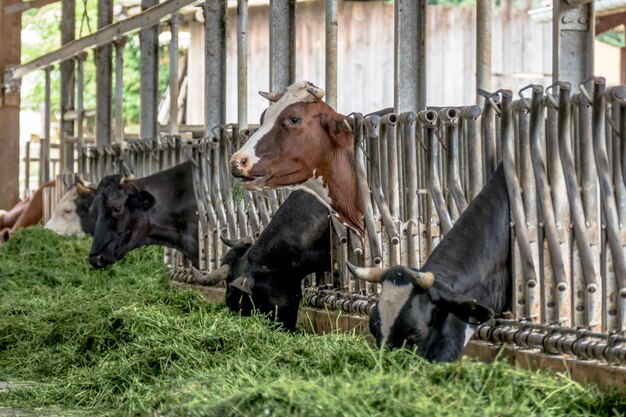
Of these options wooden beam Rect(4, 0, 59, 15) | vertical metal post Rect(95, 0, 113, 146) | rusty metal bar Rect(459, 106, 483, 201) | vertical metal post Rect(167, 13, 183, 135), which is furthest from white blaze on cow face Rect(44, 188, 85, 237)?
rusty metal bar Rect(459, 106, 483, 201)

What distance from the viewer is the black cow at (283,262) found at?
9750 mm

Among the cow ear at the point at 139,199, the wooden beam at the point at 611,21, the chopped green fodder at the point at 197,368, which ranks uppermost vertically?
the wooden beam at the point at 611,21

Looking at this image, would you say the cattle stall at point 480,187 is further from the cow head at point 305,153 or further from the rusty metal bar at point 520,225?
the cow head at point 305,153

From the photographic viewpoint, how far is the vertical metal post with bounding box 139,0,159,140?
53.2 feet

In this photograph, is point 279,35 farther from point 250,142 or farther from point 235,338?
point 235,338

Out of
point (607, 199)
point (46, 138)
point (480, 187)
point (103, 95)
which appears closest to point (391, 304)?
point (607, 199)

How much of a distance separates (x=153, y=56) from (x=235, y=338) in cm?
881

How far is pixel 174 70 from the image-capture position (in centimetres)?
1547

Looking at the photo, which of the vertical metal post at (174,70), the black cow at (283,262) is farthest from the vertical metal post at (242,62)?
the black cow at (283,262)

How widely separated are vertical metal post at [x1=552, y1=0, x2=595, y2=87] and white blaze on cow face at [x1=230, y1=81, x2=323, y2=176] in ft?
7.18

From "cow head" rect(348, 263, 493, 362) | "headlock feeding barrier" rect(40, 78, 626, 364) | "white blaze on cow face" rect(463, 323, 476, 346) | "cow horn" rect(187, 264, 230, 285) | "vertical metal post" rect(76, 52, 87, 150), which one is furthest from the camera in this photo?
"vertical metal post" rect(76, 52, 87, 150)

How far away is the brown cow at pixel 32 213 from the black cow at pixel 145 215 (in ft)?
22.0

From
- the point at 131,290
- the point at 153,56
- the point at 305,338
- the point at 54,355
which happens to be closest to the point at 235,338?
the point at 305,338

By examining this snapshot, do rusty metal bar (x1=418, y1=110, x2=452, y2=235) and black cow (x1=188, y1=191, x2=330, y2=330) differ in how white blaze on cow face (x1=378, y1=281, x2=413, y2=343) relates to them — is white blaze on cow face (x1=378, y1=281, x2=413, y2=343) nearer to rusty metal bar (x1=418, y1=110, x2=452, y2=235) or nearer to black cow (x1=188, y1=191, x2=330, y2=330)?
rusty metal bar (x1=418, y1=110, x2=452, y2=235)
